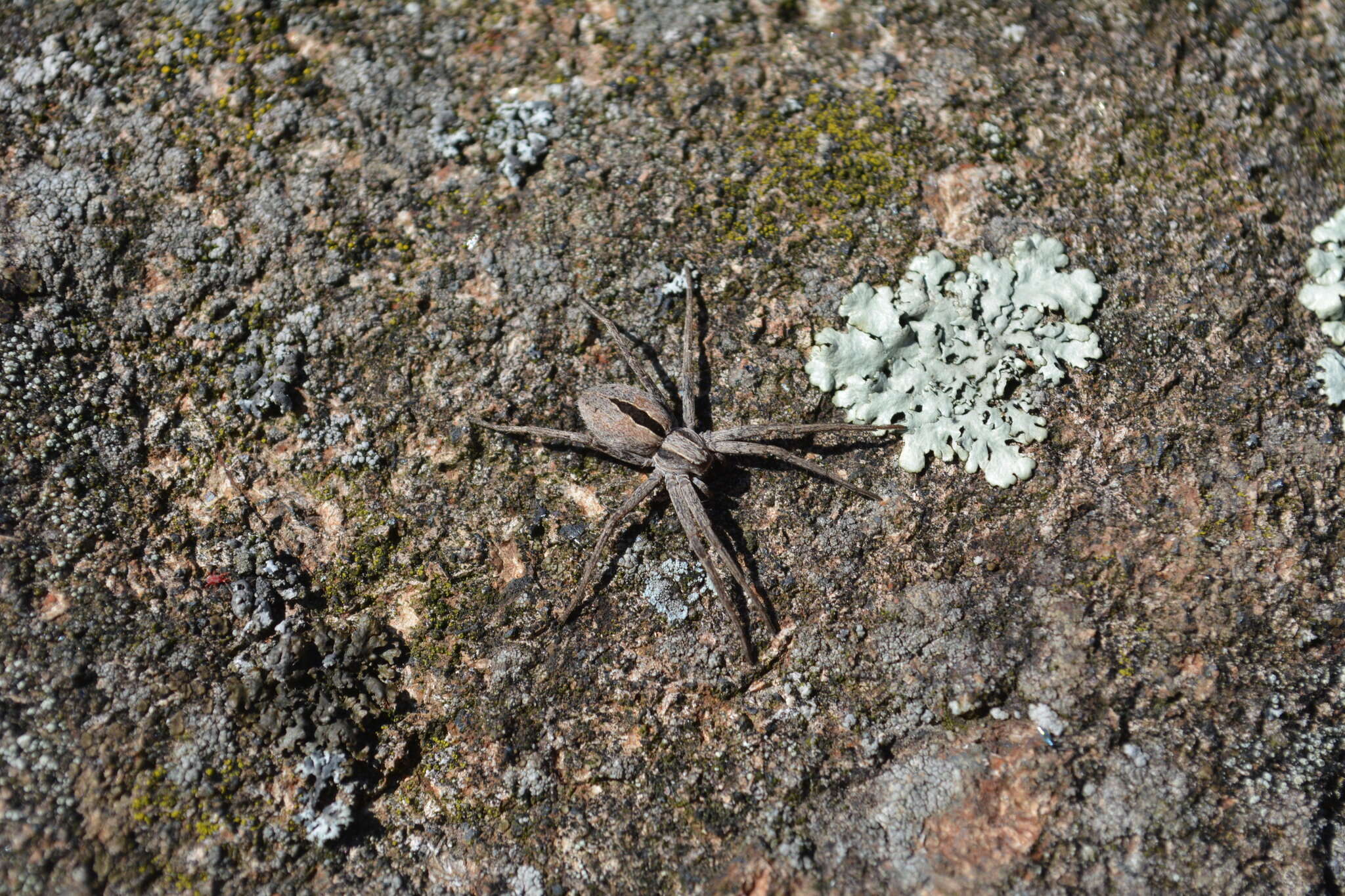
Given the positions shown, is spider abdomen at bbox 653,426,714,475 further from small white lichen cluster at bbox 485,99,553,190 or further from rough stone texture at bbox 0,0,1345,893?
small white lichen cluster at bbox 485,99,553,190

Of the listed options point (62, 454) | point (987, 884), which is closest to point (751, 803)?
point (987, 884)

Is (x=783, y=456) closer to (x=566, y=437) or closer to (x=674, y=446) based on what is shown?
(x=674, y=446)

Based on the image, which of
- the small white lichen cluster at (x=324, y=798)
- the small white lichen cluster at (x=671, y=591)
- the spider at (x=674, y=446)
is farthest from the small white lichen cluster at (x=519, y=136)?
the small white lichen cluster at (x=324, y=798)

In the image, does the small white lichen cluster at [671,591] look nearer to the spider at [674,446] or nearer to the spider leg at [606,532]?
the spider at [674,446]

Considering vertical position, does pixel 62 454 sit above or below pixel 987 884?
above

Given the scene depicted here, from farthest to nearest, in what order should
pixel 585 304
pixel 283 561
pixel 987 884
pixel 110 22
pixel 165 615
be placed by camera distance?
pixel 110 22 → pixel 585 304 → pixel 283 561 → pixel 165 615 → pixel 987 884

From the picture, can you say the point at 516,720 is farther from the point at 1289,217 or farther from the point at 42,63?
the point at 1289,217

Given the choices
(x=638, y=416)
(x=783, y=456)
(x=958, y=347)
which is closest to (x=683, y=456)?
(x=638, y=416)
